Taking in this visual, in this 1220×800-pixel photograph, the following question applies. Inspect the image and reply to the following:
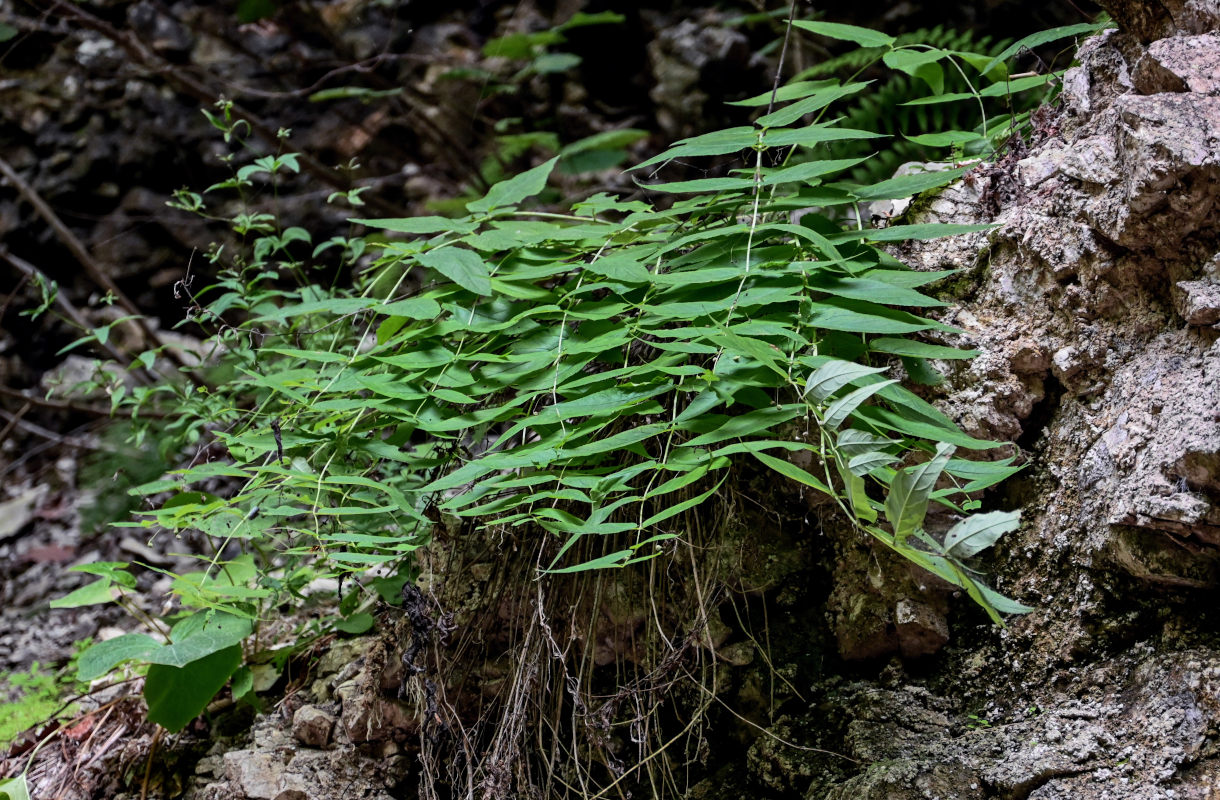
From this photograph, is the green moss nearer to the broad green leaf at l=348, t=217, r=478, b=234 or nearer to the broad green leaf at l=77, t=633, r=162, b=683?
the broad green leaf at l=77, t=633, r=162, b=683

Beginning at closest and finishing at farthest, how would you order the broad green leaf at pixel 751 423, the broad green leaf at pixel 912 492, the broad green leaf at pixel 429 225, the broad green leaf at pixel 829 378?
1. the broad green leaf at pixel 912 492
2. the broad green leaf at pixel 829 378
3. the broad green leaf at pixel 751 423
4. the broad green leaf at pixel 429 225

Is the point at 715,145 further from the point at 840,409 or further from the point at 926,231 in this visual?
the point at 840,409

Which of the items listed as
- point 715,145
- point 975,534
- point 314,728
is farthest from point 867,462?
point 314,728

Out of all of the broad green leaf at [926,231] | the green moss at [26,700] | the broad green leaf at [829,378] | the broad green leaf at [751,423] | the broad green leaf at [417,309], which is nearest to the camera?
the broad green leaf at [829,378]

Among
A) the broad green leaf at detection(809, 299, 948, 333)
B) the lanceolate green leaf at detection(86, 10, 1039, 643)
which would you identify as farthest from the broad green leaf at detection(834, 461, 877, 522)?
the broad green leaf at detection(809, 299, 948, 333)

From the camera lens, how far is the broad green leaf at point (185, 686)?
146cm

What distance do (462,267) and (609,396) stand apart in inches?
13.3

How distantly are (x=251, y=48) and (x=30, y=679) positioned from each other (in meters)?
3.50

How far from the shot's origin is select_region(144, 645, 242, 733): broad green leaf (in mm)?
1462

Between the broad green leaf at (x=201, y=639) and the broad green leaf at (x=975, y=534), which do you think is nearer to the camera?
the broad green leaf at (x=975, y=534)

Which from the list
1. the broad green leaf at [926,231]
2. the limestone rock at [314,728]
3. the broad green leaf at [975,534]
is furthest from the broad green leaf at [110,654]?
the broad green leaf at [926,231]

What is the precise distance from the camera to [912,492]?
0.92 meters

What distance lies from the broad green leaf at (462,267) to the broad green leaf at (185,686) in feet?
2.33

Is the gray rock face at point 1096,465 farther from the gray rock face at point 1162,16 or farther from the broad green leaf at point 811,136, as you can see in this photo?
the broad green leaf at point 811,136
